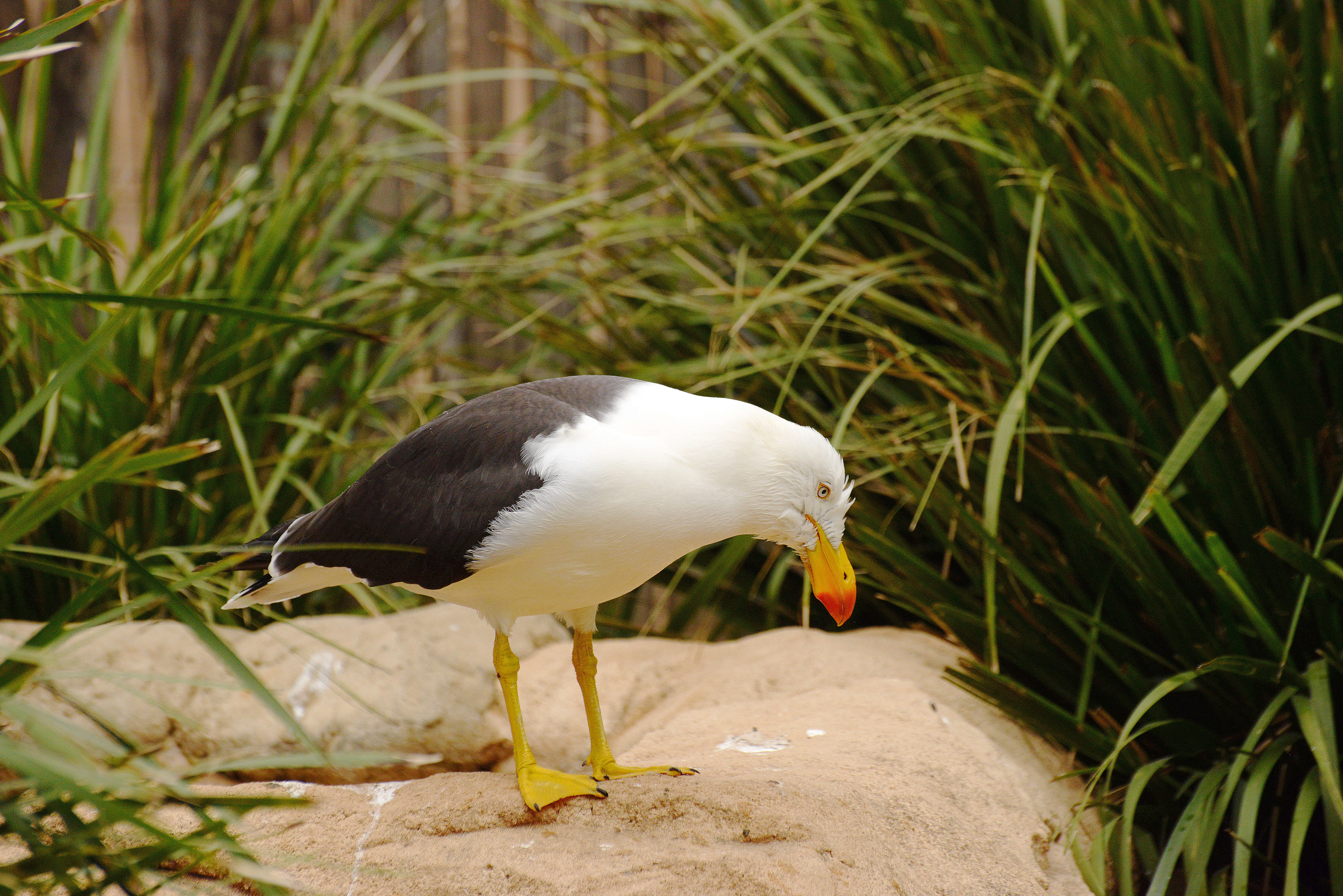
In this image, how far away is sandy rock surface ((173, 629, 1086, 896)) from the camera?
5.75ft

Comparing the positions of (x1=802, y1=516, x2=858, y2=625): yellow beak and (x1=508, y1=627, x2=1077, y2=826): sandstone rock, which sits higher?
(x1=802, y1=516, x2=858, y2=625): yellow beak

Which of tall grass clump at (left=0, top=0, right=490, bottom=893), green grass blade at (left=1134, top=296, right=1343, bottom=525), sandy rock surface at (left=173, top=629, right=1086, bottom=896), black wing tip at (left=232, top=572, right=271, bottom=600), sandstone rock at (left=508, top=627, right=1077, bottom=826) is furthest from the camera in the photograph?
tall grass clump at (left=0, top=0, right=490, bottom=893)

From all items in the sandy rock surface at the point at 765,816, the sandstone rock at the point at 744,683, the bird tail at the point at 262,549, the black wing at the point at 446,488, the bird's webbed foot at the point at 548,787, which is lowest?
the sandstone rock at the point at 744,683

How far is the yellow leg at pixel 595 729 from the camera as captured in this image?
2.06 metres

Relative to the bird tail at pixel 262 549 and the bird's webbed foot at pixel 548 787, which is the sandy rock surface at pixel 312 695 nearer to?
the bird tail at pixel 262 549

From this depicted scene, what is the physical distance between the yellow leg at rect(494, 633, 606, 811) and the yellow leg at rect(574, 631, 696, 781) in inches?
2.0

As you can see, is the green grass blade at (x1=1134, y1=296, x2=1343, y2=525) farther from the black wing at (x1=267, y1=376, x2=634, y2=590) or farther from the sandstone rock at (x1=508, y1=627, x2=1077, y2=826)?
the black wing at (x1=267, y1=376, x2=634, y2=590)

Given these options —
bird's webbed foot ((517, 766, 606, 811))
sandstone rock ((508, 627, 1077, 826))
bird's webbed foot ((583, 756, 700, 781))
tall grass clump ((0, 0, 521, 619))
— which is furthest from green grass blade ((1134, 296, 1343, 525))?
tall grass clump ((0, 0, 521, 619))

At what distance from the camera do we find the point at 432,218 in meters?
4.39

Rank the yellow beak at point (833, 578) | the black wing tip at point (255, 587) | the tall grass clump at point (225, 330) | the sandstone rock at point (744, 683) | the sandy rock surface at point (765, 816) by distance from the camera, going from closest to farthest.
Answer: the sandy rock surface at point (765, 816) → the yellow beak at point (833, 578) → the black wing tip at point (255, 587) → the sandstone rock at point (744, 683) → the tall grass clump at point (225, 330)

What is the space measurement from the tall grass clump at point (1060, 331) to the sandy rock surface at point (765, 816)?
141mm

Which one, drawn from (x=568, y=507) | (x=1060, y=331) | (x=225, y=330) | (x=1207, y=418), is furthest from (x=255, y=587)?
(x=1207, y=418)

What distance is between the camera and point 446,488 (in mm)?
1922

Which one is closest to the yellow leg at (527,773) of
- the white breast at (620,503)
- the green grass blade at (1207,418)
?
the white breast at (620,503)
